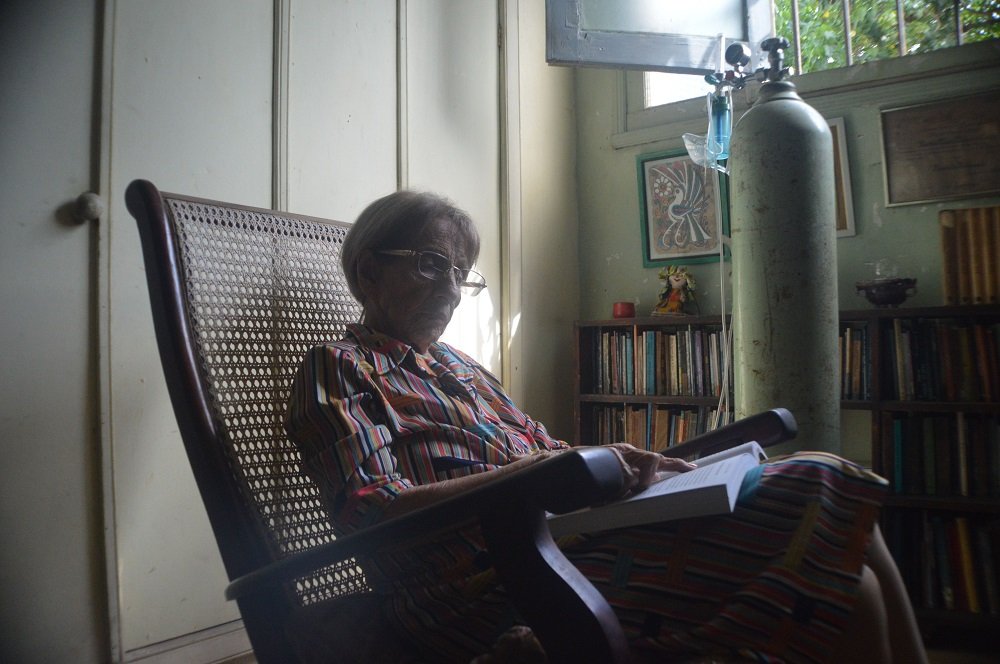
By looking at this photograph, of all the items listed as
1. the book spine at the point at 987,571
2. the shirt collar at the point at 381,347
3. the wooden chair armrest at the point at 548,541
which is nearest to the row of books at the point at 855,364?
the book spine at the point at 987,571

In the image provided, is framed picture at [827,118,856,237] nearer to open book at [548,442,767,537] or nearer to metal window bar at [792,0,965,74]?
metal window bar at [792,0,965,74]

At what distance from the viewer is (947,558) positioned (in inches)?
75.8

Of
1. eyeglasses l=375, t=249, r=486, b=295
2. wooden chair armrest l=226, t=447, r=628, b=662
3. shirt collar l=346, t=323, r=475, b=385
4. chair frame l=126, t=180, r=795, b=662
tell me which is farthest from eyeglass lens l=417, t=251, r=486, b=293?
wooden chair armrest l=226, t=447, r=628, b=662

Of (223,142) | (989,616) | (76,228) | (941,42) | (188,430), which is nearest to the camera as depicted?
(188,430)

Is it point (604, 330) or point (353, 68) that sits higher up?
point (353, 68)

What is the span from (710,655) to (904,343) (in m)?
1.71

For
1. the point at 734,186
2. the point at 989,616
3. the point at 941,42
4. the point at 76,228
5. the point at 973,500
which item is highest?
the point at 941,42

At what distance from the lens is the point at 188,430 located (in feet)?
3.04

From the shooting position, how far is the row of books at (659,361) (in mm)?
2465

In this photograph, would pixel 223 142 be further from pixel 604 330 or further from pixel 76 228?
pixel 604 330

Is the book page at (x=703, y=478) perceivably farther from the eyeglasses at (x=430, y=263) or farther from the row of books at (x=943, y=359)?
the row of books at (x=943, y=359)

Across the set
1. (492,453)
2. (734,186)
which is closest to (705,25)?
(734,186)

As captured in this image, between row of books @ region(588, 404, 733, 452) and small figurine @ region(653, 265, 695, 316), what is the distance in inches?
15.1

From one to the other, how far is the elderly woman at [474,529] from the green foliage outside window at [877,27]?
2117 mm
